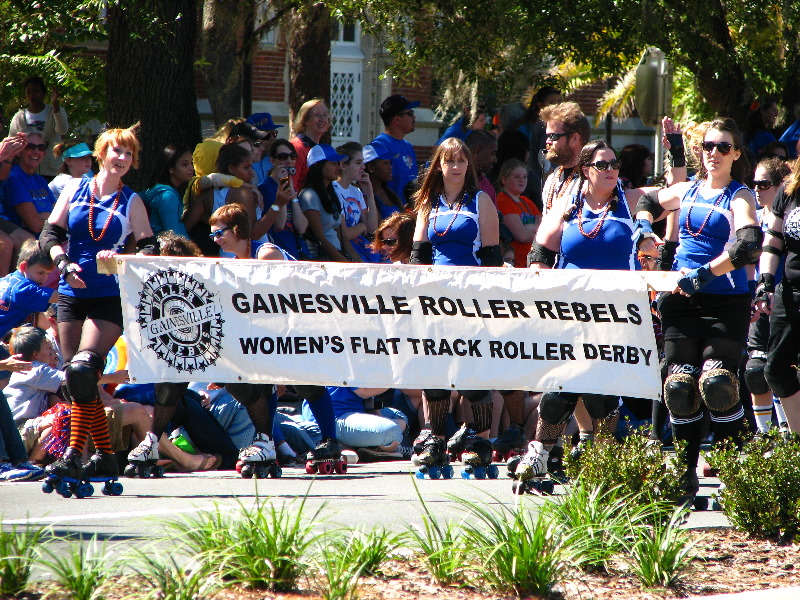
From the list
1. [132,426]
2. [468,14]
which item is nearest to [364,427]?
[132,426]

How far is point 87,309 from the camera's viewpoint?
22.5ft

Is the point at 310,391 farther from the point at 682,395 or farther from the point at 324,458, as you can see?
the point at 682,395

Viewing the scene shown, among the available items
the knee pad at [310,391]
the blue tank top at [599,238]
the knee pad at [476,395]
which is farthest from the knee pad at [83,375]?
the blue tank top at [599,238]

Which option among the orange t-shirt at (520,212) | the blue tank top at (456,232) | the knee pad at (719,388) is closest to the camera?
the knee pad at (719,388)

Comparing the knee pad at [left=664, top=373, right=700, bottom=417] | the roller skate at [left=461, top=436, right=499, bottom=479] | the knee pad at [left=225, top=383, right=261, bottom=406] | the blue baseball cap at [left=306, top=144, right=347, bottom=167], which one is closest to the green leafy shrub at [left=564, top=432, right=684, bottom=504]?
the knee pad at [left=664, top=373, right=700, bottom=417]

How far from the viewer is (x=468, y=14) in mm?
13164

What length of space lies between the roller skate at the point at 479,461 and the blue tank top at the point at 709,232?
1.84 metres

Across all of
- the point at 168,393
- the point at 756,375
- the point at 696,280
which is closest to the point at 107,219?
the point at 168,393

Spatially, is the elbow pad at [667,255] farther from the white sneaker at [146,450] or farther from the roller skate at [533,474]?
the white sneaker at [146,450]

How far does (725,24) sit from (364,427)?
23.3 feet

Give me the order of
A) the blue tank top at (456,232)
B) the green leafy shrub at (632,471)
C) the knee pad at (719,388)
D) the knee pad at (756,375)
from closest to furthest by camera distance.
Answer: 1. the green leafy shrub at (632,471)
2. the knee pad at (719,388)
3. the blue tank top at (456,232)
4. the knee pad at (756,375)

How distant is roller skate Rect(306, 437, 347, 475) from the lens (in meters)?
7.77

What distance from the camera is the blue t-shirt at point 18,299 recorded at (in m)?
8.06

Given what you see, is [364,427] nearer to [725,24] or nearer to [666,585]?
[666,585]
